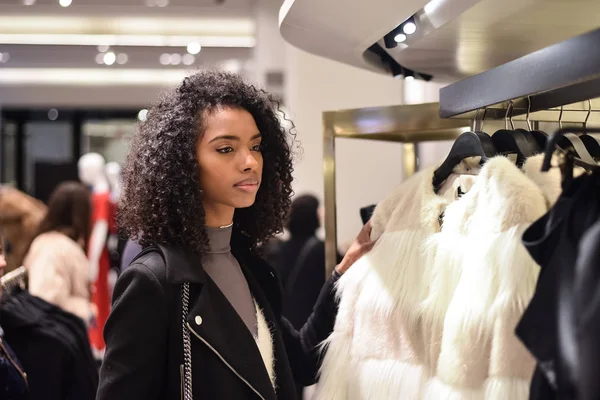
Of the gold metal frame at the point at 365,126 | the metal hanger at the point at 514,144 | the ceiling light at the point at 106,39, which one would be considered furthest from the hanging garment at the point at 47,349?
the ceiling light at the point at 106,39

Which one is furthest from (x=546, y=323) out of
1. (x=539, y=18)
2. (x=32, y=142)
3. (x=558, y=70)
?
(x=32, y=142)

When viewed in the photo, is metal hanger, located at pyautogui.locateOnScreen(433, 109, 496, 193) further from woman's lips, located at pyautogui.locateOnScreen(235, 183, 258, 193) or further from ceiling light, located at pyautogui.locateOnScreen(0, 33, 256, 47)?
ceiling light, located at pyautogui.locateOnScreen(0, 33, 256, 47)

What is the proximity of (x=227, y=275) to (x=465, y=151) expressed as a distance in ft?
2.02

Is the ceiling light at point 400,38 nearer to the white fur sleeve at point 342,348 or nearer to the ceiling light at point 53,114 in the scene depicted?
the white fur sleeve at point 342,348

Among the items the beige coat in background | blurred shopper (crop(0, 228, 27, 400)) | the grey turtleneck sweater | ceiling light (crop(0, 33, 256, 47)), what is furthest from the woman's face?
ceiling light (crop(0, 33, 256, 47))

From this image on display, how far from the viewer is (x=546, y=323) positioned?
3.20 ft

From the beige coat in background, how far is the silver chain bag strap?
2.54 metres

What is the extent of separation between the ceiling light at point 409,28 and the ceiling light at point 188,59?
699cm

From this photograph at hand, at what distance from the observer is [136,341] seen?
136cm

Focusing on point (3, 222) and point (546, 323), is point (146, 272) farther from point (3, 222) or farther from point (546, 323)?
point (3, 222)

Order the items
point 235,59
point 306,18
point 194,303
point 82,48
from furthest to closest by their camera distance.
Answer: point 235,59 → point 82,48 → point 306,18 → point 194,303

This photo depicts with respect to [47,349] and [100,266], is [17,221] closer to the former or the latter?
[100,266]

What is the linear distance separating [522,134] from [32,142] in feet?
37.2

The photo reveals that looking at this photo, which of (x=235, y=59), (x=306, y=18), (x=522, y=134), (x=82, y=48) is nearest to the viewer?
(x=522, y=134)
